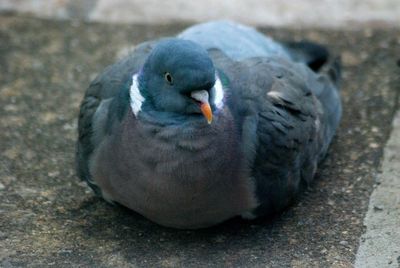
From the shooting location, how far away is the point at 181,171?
367 cm

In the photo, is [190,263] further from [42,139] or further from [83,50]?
[83,50]

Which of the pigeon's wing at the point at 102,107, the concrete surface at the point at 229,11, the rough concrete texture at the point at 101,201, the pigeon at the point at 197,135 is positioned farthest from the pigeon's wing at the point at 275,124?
the concrete surface at the point at 229,11

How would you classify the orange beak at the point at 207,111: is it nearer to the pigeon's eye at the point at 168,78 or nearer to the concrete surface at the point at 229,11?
the pigeon's eye at the point at 168,78

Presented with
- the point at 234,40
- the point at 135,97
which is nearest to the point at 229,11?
the point at 234,40

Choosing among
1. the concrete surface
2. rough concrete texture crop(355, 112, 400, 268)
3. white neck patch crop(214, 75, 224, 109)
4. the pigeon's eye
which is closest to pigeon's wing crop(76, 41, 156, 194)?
the pigeon's eye

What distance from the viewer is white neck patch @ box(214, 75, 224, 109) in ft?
12.3

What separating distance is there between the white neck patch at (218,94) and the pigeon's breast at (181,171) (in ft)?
0.14

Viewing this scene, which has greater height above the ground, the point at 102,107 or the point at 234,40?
the point at 234,40

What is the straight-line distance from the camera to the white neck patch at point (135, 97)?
379cm

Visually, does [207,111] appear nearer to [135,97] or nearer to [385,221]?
[135,97]

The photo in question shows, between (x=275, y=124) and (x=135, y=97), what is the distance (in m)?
0.61

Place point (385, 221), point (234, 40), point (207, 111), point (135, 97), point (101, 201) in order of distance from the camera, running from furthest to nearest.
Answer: point (234, 40) → point (101, 201) → point (385, 221) → point (135, 97) → point (207, 111)

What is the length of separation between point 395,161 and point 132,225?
4.31ft

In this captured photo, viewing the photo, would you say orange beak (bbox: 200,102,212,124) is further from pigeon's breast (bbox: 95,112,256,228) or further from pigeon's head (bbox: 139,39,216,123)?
pigeon's breast (bbox: 95,112,256,228)
